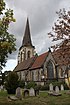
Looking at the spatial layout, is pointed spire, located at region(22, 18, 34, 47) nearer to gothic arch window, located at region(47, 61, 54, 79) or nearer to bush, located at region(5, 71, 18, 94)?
gothic arch window, located at region(47, 61, 54, 79)

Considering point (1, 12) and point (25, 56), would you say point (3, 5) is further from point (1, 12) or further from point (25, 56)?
point (25, 56)

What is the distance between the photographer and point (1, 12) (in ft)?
39.6

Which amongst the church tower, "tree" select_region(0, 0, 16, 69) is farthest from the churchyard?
the church tower

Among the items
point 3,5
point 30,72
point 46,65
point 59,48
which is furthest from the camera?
point 30,72

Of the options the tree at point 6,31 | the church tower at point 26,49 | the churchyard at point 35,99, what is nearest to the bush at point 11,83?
the churchyard at point 35,99

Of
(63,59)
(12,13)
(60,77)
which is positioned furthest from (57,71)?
(12,13)

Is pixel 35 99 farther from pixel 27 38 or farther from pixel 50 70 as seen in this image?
pixel 27 38

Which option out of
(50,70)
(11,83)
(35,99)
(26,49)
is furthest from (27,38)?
(35,99)

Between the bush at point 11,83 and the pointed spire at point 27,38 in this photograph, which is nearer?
the bush at point 11,83

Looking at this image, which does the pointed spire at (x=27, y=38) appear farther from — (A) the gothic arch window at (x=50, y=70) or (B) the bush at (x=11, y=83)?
(B) the bush at (x=11, y=83)

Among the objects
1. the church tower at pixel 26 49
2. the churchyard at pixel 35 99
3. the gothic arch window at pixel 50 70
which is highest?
the church tower at pixel 26 49

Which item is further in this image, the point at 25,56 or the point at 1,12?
the point at 25,56

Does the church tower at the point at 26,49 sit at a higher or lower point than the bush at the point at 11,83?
higher

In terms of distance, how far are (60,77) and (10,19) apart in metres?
34.7
